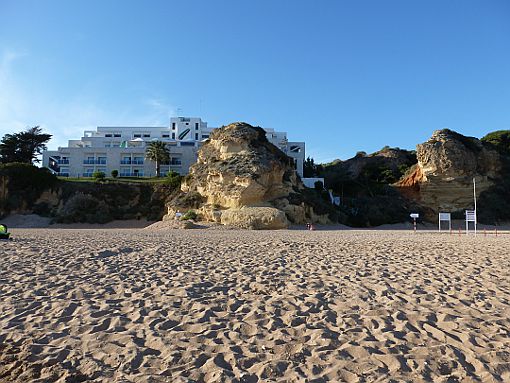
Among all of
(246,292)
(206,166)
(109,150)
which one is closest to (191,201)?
(206,166)

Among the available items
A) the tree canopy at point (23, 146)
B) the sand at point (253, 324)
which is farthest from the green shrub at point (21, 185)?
the sand at point (253, 324)

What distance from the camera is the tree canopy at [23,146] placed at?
53750mm

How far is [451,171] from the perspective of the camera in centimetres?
4297

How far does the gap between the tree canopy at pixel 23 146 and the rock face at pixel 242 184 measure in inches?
1289

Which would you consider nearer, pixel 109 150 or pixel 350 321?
pixel 350 321

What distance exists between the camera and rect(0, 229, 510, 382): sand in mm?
3416

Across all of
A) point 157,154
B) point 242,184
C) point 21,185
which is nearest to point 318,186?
point 242,184

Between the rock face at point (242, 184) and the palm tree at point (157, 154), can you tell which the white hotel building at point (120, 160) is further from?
the rock face at point (242, 184)

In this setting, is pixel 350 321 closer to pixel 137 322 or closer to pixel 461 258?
pixel 137 322

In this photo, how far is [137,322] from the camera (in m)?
4.62

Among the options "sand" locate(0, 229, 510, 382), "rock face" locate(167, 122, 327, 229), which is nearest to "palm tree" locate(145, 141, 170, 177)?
Answer: "rock face" locate(167, 122, 327, 229)

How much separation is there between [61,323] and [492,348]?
5288mm

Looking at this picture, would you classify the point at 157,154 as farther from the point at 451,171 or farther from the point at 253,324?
the point at 253,324

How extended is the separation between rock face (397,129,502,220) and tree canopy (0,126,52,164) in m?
58.2
